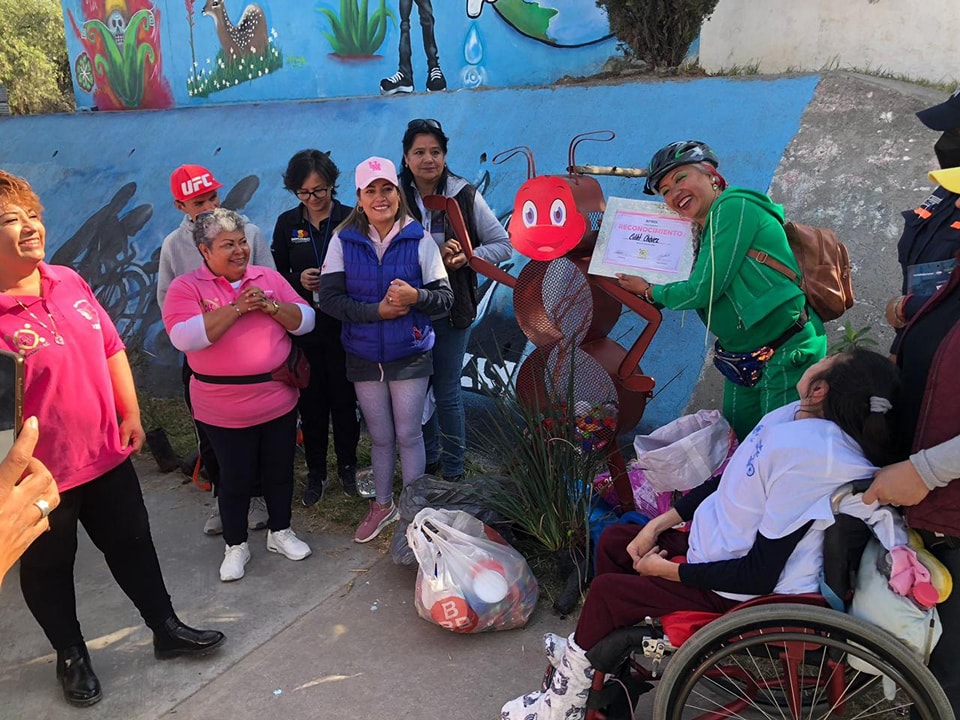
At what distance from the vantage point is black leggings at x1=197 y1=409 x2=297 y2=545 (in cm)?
329

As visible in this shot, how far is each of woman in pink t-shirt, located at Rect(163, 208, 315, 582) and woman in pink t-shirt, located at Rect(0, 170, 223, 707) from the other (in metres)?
0.43

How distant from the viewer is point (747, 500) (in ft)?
6.71

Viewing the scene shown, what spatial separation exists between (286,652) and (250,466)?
2.67 feet

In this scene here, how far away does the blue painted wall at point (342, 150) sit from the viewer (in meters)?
4.41

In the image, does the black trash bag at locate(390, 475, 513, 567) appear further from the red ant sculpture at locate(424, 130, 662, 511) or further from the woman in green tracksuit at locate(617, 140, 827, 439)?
the woman in green tracksuit at locate(617, 140, 827, 439)

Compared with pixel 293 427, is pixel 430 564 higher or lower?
lower

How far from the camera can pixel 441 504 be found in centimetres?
335

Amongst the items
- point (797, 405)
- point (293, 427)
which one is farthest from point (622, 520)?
point (293, 427)

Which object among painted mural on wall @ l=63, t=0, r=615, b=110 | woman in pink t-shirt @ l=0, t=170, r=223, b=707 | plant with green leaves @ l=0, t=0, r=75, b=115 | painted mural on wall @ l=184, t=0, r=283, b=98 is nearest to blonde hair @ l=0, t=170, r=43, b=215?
woman in pink t-shirt @ l=0, t=170, r=223, b=707

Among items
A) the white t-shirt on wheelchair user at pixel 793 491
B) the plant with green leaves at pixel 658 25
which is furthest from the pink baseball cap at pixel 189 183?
the plant with green leaves at pixel 658 25

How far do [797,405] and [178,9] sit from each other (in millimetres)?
9457

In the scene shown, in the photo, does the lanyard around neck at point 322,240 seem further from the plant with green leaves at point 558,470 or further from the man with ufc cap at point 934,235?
the man with ufc cap at point 934,235

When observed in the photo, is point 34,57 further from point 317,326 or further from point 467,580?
point 467,580

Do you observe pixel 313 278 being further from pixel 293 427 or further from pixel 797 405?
pixel 797 405
